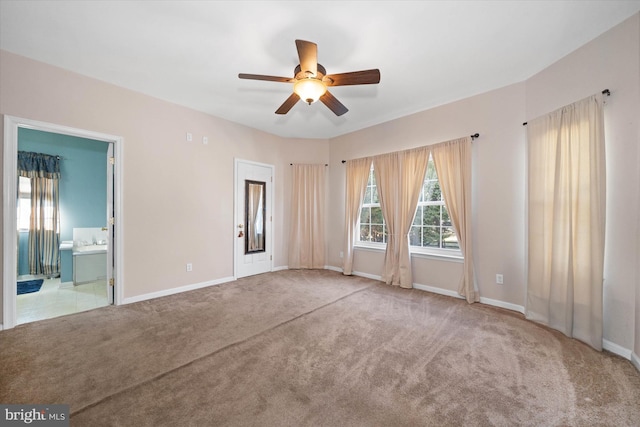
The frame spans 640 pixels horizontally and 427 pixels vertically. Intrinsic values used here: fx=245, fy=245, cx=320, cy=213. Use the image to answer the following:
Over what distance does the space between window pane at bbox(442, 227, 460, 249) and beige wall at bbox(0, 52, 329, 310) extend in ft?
11.6

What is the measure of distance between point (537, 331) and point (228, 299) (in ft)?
11.9

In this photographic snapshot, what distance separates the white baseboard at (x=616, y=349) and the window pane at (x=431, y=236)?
189cm

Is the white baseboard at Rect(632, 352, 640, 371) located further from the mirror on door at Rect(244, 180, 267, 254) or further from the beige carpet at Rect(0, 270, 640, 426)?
the mirror on door at Rect(244, 180, 267, 254)

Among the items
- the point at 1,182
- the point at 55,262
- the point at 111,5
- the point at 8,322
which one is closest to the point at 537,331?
the point at 111,5

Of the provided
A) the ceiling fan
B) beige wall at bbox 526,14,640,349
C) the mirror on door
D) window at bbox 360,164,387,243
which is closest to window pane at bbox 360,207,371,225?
window at bbox 360,164,387,243

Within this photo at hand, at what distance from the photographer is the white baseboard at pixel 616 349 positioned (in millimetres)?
2025

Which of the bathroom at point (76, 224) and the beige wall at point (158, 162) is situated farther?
the bathroom at point (76, 224)

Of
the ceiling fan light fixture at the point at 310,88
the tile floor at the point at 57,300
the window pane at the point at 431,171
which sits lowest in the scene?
the tile floor at the point at 57,300

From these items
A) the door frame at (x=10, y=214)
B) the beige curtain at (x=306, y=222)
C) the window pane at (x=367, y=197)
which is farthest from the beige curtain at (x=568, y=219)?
the door frame at (x=10, y=214)

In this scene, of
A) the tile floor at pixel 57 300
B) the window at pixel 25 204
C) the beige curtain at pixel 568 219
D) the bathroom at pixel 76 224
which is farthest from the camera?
the window at pixel 25 204

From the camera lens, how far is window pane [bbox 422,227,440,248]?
381cm

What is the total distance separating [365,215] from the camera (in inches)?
189

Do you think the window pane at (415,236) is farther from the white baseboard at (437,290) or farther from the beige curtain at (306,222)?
the beige curtain at (306,222)

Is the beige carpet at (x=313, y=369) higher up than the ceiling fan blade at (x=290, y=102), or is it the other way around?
the ceiling fan blade at (x=290, y=102)
